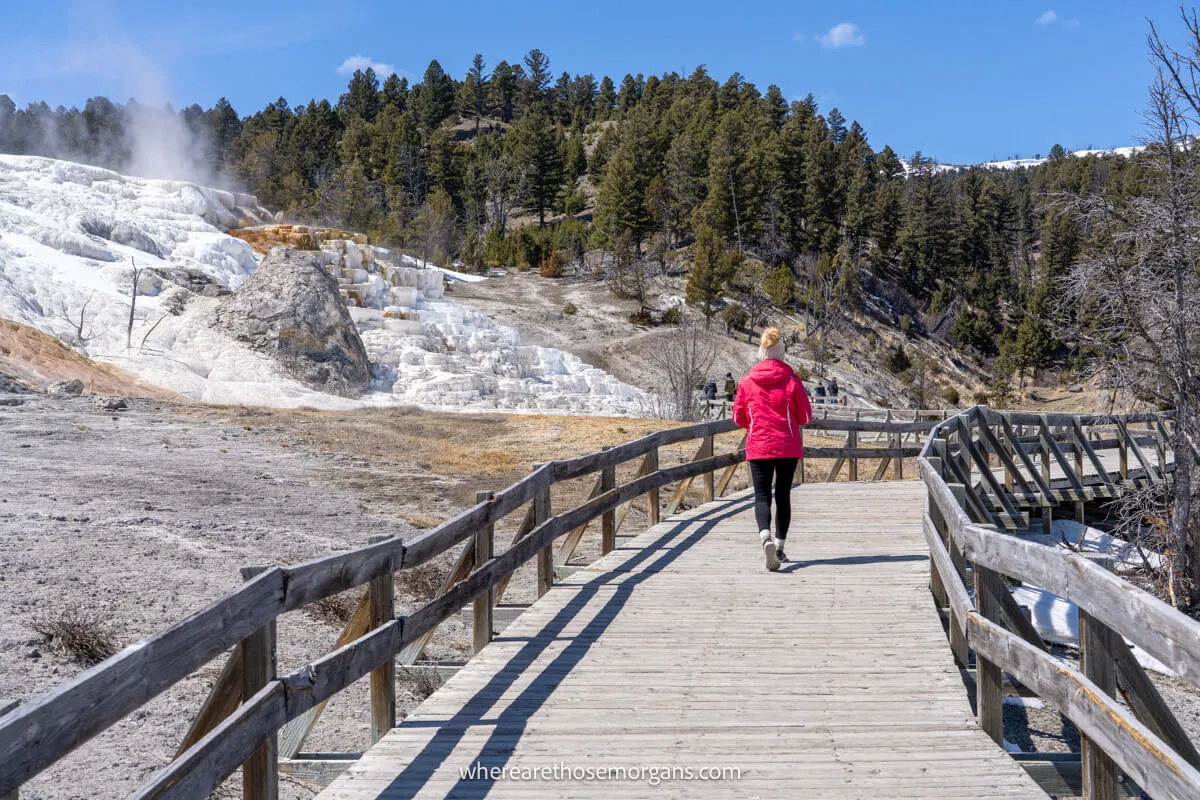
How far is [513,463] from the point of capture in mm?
22047

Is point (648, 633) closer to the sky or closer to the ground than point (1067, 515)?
closer to the sky

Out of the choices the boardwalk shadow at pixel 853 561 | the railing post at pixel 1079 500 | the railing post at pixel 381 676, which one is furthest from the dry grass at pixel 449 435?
the railing post at pixel 381 676

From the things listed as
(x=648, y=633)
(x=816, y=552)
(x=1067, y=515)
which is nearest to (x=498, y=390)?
(x=1067, y=515)

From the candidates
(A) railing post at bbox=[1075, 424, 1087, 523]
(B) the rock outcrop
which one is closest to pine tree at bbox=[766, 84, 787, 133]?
(B) the rock outcrop

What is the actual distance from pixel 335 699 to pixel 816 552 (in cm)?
432

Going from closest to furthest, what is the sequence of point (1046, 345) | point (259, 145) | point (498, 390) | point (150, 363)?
point (150, 363), point (498, 390), point (1046, 345), point (259, 145)

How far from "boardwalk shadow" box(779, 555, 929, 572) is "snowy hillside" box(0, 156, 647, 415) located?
90.0 ft

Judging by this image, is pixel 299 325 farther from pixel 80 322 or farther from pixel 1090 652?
pixel 1090 652

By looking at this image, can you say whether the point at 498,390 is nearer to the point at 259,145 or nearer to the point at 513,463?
the point at 513,463

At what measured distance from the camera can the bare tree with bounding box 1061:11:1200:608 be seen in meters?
13.3

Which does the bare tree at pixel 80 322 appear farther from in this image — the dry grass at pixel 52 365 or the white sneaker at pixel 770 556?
the white sneaker at pixel 770 556

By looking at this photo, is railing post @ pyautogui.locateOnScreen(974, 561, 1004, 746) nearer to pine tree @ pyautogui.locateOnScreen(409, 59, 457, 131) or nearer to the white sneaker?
the white sneaker

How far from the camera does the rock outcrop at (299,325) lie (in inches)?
1495

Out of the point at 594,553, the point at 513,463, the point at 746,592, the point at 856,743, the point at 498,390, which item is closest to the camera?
the point at 856,743
